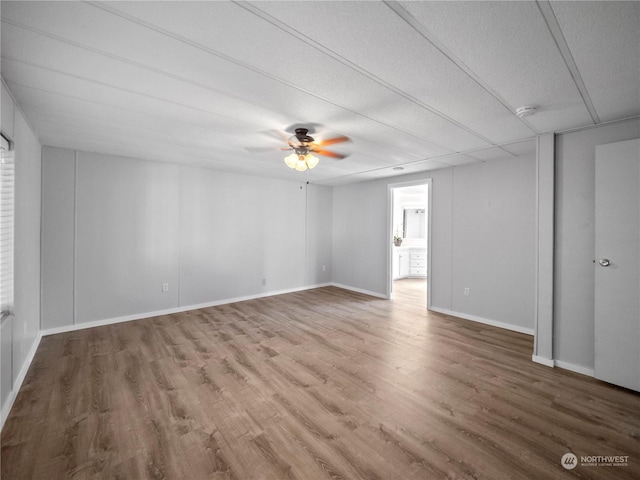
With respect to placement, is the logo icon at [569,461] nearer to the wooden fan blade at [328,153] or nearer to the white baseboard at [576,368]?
the white baseboard at [576,368]

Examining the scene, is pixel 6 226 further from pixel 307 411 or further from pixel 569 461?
pixel 569 461

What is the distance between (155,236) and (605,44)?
5.27 metres

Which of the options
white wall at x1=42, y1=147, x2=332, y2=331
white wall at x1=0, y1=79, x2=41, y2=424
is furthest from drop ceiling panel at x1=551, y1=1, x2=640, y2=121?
white wall at x1=42, y1=147, x2=332, y2=331

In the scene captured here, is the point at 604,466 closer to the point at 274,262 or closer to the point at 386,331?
the point at 386,331

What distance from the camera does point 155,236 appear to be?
450cm

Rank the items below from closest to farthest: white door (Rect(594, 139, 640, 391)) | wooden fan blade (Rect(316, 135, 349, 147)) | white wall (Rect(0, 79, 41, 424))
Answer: white wall (Rect(0, 79, 41, 424)) < white door (Rect(594, 139, 640, 391)) < wooden fan blade (Rect(316, 135, 349, 147))

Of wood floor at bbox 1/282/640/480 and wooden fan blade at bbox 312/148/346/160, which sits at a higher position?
wooden fan blade at bbox 312/148/346/160

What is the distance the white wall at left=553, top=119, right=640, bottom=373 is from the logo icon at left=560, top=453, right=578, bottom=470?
146cm

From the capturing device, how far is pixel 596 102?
2238 millimetres

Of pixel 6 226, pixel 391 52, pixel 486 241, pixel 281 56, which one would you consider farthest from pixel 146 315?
pixel 486 241

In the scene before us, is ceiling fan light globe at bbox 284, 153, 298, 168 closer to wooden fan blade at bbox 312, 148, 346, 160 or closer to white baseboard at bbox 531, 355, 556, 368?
wooden fan blade at bbox 312, 148, 346, 160

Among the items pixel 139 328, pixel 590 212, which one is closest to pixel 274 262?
pixel 139 328

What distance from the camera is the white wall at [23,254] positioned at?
7.12 feet

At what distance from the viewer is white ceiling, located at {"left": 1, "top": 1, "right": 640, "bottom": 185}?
4.50 feet
